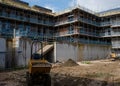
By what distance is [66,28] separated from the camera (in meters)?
49.8

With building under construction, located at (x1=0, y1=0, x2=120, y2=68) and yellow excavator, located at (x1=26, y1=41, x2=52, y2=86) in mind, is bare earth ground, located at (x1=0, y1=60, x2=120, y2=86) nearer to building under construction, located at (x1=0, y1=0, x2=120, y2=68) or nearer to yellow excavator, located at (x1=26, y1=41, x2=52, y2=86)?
yellow excavator, located at (x1=26, y1=41, x2=52, y2=86)

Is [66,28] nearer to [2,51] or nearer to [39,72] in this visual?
[2,51]

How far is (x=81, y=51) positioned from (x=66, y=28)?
12520 mm

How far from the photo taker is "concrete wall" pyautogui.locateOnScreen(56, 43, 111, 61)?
33.8 m

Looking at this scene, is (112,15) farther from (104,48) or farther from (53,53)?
(53,53)

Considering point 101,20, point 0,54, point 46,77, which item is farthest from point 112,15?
point 46,77

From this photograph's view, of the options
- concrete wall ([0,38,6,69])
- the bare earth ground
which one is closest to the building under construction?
concrete wall ([0,38,6,69])

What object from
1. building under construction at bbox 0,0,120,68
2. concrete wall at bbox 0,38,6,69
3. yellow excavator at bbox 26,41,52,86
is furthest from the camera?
building under construction at bbox 0,0,120,68

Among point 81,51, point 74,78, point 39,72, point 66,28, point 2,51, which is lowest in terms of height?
point 74,78

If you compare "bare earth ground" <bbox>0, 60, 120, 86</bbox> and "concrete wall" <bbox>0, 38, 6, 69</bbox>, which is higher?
"concrete wall" <bbox>0, 38, 6, 69</bbox>

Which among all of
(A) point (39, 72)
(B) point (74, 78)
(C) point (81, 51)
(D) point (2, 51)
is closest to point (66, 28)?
(C) point (81, 51)

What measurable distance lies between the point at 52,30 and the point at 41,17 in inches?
225

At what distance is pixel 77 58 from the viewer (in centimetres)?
3809

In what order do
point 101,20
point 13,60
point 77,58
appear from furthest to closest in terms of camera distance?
point 101,20 → point 77,58 → point 13,60
